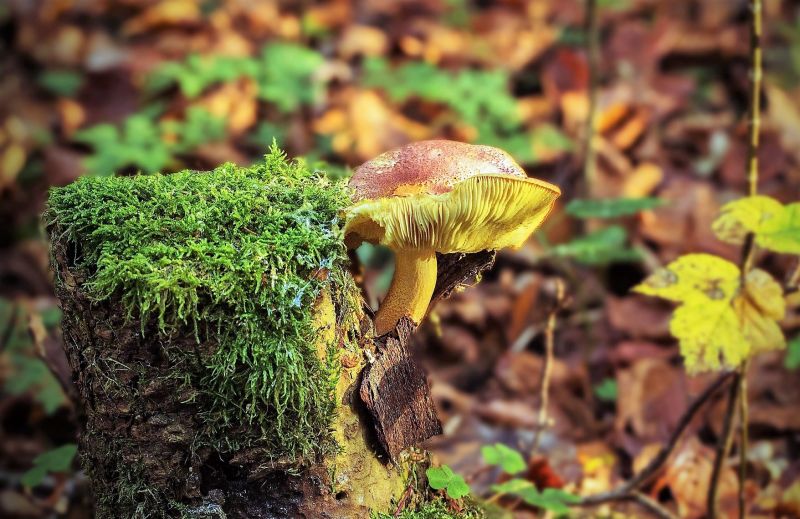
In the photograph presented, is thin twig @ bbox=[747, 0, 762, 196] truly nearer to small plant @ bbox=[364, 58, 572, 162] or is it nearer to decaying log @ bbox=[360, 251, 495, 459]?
decaying log @ bbox=[360, 251, 495, 459]

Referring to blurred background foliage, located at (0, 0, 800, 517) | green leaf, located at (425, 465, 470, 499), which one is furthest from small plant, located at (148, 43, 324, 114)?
green leaf, located at (425, 465, 470, 499)

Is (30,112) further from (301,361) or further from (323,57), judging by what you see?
(301,361)

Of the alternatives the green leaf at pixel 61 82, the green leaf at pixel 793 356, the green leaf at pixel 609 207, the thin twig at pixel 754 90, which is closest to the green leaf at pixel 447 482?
the thin twig at pixel 754 90

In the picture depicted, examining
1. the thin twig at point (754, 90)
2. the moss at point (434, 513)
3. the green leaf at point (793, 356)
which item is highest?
the thin twig at point (754, 90)

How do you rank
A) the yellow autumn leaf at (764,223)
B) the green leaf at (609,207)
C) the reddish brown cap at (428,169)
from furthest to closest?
the green leaf at (609,207) → the yellow autumn leaf at (764,223) → the reddish brown cap at (428,169)

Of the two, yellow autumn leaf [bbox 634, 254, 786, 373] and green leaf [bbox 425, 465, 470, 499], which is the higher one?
yellow autumn leaf [bbox 634, 254, 786, 373]

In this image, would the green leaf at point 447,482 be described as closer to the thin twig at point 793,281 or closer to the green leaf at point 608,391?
the thin twig at point 793,281
